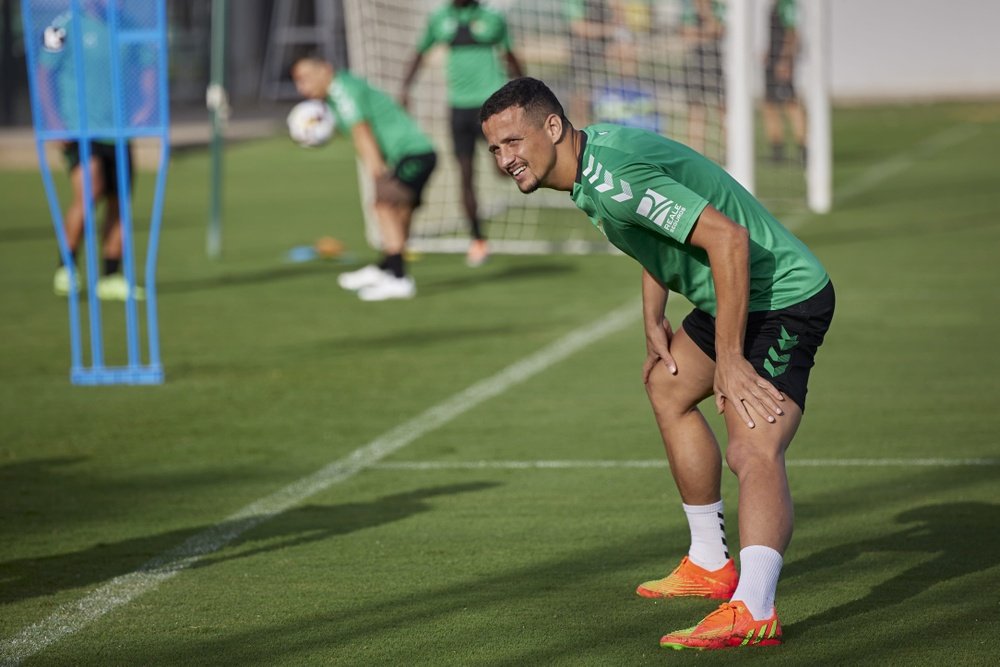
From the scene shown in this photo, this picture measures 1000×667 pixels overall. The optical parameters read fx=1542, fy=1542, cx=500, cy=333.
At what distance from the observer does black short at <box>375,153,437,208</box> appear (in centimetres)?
1152

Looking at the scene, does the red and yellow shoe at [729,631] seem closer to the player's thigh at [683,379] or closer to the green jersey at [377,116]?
the player's thigh at [683,379]

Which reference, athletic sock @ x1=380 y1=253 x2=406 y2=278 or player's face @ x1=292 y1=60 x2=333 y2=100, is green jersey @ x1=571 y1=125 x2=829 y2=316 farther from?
player's face @ x1=292 y1=60 x2=333 y2=100

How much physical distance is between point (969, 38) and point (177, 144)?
799 inches

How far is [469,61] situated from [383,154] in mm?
1909

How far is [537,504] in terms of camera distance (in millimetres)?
5930

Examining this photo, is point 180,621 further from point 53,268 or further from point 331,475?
point 53,268

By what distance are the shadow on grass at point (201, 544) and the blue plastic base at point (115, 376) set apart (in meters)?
2.91

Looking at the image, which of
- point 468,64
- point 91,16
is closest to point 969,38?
point 468,64

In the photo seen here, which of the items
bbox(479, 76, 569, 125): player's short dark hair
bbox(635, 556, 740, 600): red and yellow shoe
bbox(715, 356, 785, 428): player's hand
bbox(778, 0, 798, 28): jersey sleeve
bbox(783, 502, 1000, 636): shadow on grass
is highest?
bbox(778, 0, 798, 28): jersey sleeve

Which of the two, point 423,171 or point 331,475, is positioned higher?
point 423,171

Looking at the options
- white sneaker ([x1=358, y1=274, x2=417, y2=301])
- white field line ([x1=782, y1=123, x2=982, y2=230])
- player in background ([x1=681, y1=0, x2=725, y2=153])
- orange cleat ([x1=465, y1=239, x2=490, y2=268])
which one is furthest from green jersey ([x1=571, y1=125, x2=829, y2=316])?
player in background ([x1=681, y1=0, x2=725, y2=153])

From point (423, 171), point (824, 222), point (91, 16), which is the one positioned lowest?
point (824, 222)

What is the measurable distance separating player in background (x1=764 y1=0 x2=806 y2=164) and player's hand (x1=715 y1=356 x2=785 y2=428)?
601 inches

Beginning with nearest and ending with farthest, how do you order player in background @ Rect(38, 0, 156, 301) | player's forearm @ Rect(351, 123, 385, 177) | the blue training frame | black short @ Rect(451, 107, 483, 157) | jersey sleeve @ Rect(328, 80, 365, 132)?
the blue training frame
player in background @ Rect(38, 0, 156, 301)
jersey sleeve @ Rect(328, 80, 365, 132)
player's forearm @ Rect(351, 123, 385, 177)
black short @ Rect(451, 107, 483, 157)
